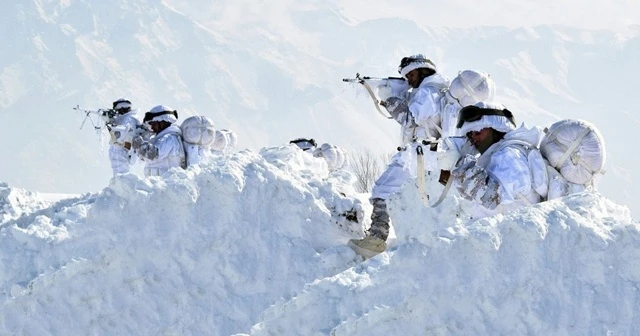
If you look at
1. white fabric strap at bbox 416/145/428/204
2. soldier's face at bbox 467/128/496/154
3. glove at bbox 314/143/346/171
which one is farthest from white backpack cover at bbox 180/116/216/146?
glove at bbox 314/143/346/171

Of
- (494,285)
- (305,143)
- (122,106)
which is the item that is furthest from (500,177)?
(305,143)

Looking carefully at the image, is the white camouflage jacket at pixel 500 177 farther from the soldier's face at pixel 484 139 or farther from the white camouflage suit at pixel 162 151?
the white camouflage suit at pixel 162 151

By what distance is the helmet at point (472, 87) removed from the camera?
812cm

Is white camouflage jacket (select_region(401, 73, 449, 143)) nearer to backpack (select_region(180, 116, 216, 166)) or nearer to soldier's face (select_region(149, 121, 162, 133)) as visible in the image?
backpack (select_region(180, 116, 216, 166))

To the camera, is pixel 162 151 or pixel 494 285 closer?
pixel 494 285

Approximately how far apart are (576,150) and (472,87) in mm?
1718

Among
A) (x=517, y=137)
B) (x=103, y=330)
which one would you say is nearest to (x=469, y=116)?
(x=517, y=137)

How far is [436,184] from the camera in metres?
7.59

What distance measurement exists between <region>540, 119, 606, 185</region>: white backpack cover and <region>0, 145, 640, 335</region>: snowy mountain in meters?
0.38

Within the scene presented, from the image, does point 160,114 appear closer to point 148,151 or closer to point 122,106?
point 148,151

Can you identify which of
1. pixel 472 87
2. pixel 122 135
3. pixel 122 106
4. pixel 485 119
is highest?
pixel 485 119

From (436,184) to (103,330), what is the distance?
7.79 feet

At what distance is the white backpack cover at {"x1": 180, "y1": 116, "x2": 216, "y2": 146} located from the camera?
444 inches

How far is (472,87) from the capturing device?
8117 millimetres
